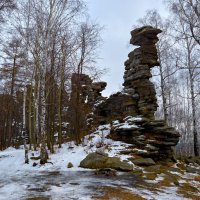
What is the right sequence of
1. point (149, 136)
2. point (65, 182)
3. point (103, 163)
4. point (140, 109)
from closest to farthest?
point (65, 182), point (103, 163), point (149, 136), point (140, 109)

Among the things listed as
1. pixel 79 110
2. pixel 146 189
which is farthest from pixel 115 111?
pixel 146 189

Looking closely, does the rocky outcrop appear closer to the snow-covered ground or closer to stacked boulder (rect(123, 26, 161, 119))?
the snow-covered ground

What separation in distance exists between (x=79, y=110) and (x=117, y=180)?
376 inches

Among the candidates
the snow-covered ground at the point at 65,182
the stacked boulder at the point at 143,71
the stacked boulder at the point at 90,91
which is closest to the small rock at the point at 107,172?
the snow-covered ground at the point at 65,182

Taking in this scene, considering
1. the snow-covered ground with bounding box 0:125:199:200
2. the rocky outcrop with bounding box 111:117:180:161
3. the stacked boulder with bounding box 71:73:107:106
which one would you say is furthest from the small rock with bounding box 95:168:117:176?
the stacked boulder with bounding box 71:73:107:106

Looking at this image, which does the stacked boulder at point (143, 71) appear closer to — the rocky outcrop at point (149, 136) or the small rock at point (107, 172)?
the rocky outcrop at point (149, 136)

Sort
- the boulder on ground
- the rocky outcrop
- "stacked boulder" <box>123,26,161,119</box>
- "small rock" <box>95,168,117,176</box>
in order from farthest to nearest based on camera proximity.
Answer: "stacked boulder" <box>123,26,161,119</box> < the rocky outcrop < the boulder on ground < "small rock" <box>95,168,117,176</box>

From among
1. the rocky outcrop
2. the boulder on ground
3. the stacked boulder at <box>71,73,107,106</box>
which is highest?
the stacked boulder at <box>71,73,107,106</box>

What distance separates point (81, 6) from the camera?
15.6 meters

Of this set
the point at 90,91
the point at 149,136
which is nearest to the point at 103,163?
the point at 149,136

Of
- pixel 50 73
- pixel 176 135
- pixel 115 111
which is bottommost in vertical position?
pixel 176 135

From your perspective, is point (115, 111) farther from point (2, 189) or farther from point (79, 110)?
point (2, 189)

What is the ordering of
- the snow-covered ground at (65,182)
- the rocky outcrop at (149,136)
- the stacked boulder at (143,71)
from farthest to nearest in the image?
the stacked boulder at (143,71) < the rocky outcrop at (149,136) < the snow-covered ground at (65,182)

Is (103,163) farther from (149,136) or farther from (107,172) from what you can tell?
(149,136)
